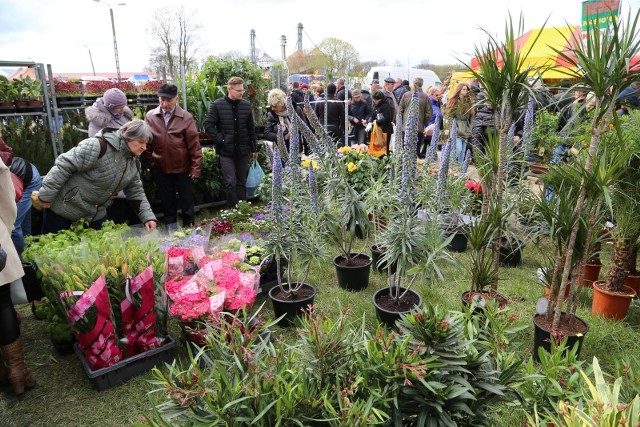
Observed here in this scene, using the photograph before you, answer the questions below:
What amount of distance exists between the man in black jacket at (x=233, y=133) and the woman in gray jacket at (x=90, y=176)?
2134 mm

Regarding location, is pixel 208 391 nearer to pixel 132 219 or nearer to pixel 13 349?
pixel 13 349

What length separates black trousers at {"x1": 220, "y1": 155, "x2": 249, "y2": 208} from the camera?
19.1 feet

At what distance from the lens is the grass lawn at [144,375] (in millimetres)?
2502

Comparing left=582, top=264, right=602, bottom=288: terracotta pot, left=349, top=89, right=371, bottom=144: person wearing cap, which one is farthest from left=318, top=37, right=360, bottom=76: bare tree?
left=582, top=264, right=602, bottom=288: terracotta pot

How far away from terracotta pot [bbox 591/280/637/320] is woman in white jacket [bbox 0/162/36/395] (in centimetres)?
420

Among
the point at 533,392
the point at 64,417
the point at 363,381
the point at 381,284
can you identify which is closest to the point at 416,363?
the point at 363,381

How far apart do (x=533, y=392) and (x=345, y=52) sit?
47475 millimetres

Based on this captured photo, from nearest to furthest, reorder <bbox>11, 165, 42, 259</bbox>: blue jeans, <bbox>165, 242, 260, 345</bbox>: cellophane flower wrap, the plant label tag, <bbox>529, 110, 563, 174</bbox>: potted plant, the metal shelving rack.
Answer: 1. <bbox>165, 242, 260, 345</bbox>: cellophane flower wrap
2. the plant label tag
3. <bbox>11, 165, 42, 259</bbox>: blue jeans
4. the metal shelving rack
5. <bbox>529, 110, 563, 174</bbox>: potted plant

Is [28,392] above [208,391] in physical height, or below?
below

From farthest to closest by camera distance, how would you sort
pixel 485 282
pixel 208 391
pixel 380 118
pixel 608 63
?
pixel 380 118 → pixel 485 282 → pixel 608 63 → pixel 208 391

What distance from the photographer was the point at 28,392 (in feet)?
8.95

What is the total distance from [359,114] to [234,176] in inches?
193

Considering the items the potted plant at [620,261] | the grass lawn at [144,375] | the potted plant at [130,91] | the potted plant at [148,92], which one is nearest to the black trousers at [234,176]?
the potted plant at [148,92]

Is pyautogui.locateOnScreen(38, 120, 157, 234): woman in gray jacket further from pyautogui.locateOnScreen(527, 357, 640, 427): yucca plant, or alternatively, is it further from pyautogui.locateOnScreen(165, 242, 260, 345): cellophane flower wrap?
pyautogui.locateOnScreen(527, 357, 640, 427): yucca plant
